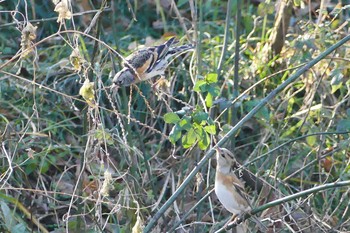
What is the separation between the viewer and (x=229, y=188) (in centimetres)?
431

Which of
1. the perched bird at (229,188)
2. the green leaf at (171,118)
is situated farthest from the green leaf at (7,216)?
the green leaf at (171,118)

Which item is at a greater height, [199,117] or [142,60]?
[199,117]

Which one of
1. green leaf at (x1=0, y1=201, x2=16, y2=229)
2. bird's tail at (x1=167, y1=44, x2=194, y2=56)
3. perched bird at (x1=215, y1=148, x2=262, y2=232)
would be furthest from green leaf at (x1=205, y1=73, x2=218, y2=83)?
green leaf at (x1=0, y1=201, x2=16, y2=229)

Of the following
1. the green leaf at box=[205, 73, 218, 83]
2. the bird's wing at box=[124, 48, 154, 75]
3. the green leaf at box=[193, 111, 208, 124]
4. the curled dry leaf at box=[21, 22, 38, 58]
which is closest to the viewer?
the curled dry leaf at box=[21, 22, 38, 58]

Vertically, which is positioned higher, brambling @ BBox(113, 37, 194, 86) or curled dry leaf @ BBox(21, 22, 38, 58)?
curled dry leaf @ BBox(21, 22, 38, 58)

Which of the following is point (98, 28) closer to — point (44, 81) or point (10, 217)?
point (10, 217)

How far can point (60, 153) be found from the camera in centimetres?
553

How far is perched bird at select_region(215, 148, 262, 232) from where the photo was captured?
4203 millimetres

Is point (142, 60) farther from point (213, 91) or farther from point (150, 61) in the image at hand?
point (213, 91)

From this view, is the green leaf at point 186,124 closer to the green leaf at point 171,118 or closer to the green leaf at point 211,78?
the green leaf at point 171,118

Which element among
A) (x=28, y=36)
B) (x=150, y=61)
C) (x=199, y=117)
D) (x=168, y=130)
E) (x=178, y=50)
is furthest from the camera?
(x=168, y=130)

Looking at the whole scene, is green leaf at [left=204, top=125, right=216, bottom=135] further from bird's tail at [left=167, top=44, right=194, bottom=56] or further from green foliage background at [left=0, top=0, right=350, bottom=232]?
bird's tail at [left=167, top=44, right=194, bottom=56]

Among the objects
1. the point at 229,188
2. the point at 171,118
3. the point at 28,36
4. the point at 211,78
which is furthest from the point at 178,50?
the point at 28,36

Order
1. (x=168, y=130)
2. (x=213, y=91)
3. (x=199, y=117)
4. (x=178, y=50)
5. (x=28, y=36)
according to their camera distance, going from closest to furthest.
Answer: (x=28, y=36)
(x=199, y=117)
(x=213, y=91)
(x=178, y=50)
(x=168, y=130)
